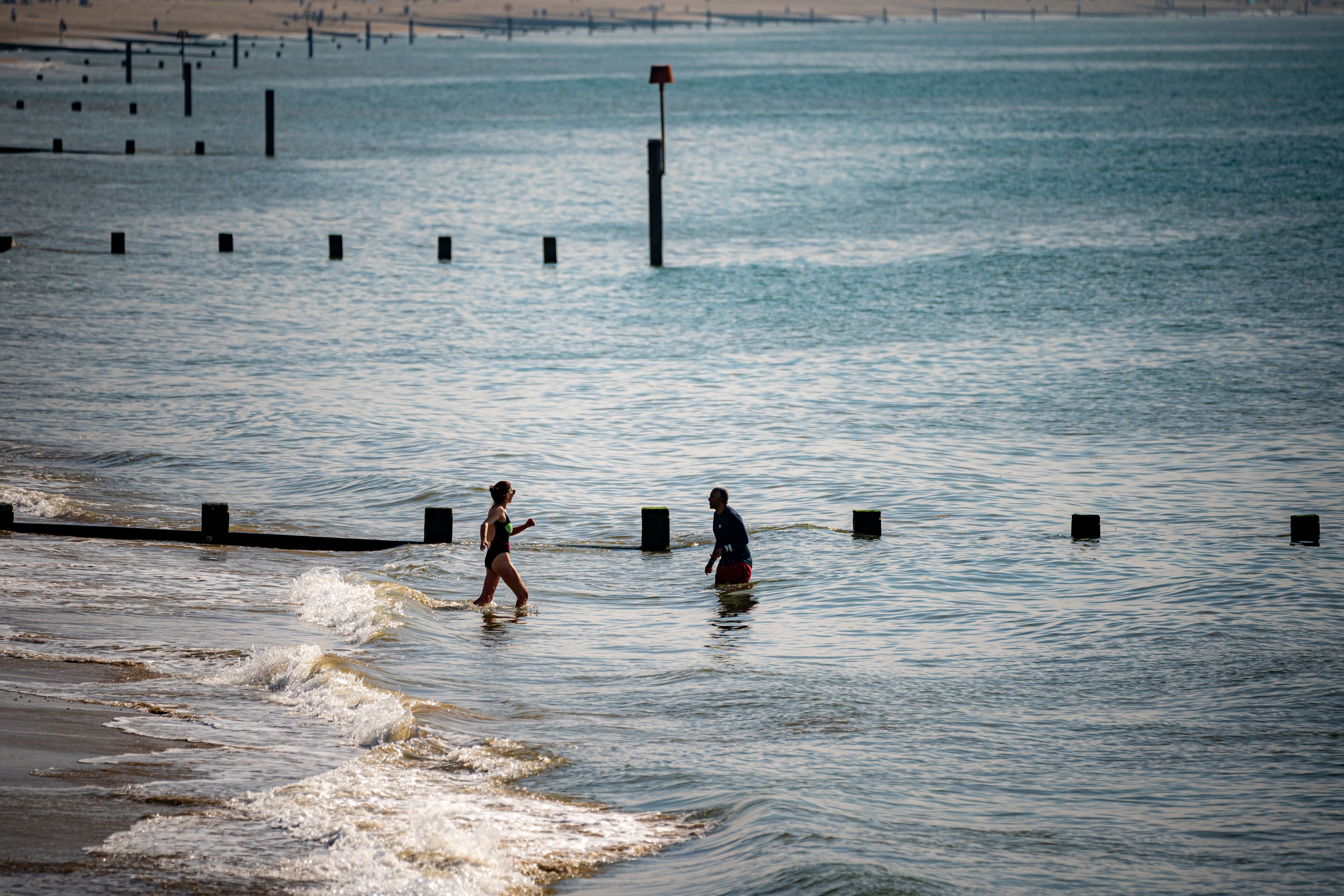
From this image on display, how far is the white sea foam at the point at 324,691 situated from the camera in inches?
429

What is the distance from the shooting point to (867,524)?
16859 mm

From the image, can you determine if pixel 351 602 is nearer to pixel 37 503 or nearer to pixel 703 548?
pixel 703 548

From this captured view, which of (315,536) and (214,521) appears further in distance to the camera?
(315,536)

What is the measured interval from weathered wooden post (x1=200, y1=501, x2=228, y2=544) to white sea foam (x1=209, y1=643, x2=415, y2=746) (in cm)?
396

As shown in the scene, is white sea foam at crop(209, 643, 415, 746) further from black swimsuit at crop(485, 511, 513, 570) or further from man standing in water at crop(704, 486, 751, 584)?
man standing in water at crop(704, 486, 751, 584)

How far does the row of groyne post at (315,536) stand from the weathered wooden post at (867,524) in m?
0.01

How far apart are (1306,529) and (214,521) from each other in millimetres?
11760

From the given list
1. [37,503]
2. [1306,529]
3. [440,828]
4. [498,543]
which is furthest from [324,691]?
[1306,529]

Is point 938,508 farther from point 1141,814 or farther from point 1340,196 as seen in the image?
point 1340,196

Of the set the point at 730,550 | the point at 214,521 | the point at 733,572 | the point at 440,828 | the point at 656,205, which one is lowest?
the point at 440,828

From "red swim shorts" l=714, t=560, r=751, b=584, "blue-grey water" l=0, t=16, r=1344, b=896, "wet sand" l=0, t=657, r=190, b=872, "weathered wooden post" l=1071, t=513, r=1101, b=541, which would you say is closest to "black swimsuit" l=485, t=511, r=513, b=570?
"blue-grey water" l=0, t=16, r=1344, b=896

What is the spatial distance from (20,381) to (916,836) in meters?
19.6

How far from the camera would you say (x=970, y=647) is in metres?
13.5

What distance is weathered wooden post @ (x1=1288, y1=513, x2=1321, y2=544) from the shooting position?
16109 millimetres
